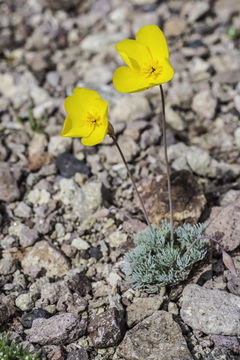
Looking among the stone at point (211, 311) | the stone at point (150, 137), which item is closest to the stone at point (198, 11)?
the stone at point (150, 137)

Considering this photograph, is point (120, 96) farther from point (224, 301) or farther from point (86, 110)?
point (224, 301)

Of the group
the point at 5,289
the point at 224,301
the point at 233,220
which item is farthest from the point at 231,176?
the point at 5,289

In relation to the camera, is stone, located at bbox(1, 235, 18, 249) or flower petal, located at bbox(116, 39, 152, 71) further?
stone, located at bbox(1, 235, 18, 249)

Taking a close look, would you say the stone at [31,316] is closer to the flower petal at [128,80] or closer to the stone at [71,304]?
the stone at [71,304]

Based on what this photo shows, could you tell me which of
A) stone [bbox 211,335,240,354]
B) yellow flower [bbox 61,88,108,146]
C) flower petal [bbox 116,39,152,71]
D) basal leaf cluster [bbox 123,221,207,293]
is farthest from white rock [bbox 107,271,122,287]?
flower petal [bbox 116,39,152,71]

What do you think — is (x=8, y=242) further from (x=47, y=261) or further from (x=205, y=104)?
(x=205, y=104)

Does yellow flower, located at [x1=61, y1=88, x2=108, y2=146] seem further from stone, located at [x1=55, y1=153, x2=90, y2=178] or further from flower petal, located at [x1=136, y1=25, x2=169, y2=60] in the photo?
stone, located at [x1=55, y1=153, x2=90, y2=178]
